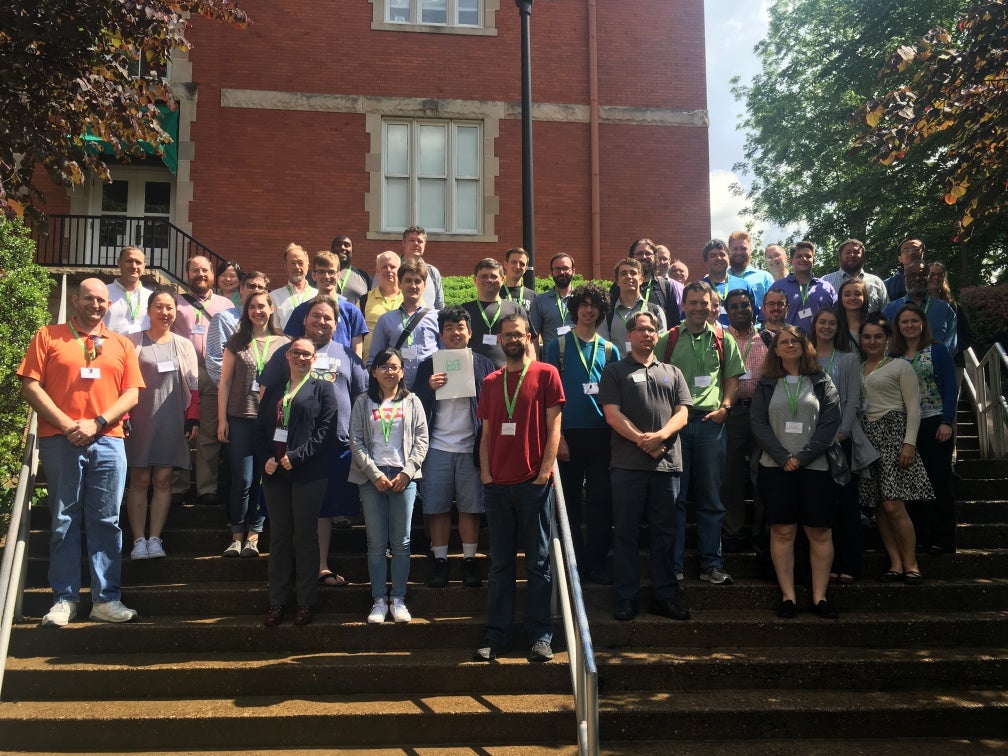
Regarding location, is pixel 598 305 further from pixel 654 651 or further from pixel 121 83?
pixel 121 83

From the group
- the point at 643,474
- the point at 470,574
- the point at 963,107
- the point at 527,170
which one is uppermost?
the point at 527,170

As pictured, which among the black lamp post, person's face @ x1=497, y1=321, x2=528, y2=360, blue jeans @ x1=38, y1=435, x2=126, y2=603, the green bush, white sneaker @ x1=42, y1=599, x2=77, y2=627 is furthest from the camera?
the black lamp post

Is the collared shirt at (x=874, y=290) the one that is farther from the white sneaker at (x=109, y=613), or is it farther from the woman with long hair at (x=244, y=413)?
the white sneaker at (x=109, y=613)

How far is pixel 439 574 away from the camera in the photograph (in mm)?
6336

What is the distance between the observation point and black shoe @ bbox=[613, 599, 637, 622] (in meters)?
5.92

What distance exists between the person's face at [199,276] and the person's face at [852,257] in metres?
5.93

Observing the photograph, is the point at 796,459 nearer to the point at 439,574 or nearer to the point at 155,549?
the point at 439,574

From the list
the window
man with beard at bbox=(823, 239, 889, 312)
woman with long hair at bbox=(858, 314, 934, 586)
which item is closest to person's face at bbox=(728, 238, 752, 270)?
man with beard at bbox=(823, 239, 889, 312)

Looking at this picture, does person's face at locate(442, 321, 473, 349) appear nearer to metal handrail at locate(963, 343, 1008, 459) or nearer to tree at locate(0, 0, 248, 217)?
tree at locate(0, 0, 248, 217)

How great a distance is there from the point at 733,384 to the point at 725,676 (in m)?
2.20

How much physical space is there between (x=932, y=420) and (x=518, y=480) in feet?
11.3

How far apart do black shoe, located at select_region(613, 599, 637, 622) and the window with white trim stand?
13382 millimetres

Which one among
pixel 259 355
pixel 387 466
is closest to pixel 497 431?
pixel 387 466

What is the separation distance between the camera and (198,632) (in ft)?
19.2
